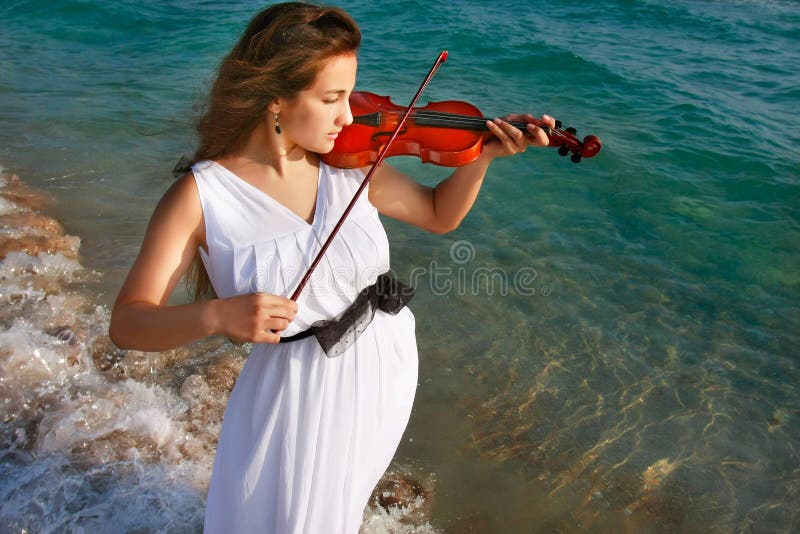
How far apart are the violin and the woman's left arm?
3 centimetres

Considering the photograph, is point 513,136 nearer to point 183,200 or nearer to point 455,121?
point 455,121

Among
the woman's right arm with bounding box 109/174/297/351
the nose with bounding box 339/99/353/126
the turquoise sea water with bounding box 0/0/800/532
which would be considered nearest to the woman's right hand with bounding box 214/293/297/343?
the woman's right arm with bounding box 109/174/297/351

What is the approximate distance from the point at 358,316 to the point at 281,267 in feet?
0.76

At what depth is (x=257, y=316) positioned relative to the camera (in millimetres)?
1509

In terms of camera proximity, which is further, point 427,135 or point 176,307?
point 427,135

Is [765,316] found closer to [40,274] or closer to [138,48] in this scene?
[40,274]

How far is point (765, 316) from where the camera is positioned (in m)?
4.69

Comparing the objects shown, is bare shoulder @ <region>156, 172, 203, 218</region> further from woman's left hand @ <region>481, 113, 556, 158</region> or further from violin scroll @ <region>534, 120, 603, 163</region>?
violin scroll @ <region>534, 120, 603, 163</region>

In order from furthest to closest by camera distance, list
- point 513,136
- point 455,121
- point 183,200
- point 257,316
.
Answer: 1. point 455,121
2. point 513,136
3. point 183,200
4. point 257,316

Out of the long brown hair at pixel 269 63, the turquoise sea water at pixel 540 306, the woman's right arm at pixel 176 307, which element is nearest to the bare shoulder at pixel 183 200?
the woman's right arm at pixel 176 307

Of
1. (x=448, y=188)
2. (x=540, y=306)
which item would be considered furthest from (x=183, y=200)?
(x=540, y=306)

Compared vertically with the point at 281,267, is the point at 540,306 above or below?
below

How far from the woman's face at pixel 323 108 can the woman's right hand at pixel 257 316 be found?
0.48 m

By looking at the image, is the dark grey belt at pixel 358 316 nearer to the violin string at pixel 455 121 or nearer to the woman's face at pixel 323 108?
the woman's face at pixel 323 108
